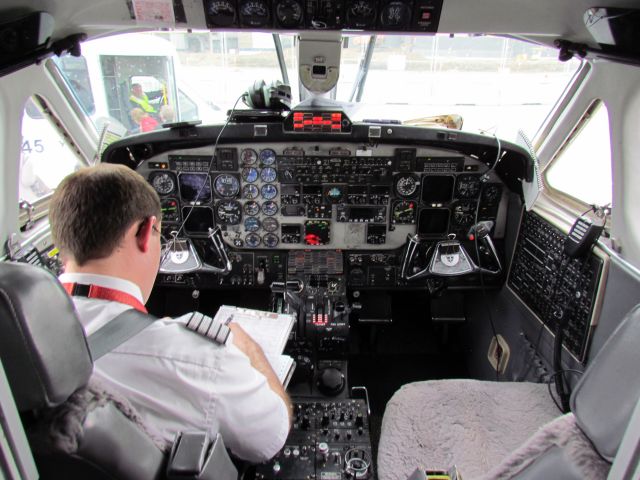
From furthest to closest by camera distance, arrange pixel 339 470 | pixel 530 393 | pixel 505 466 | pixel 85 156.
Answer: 1. pixel 85 156
2. pixel 530 393
3. pixel 339 470
4. pixel 505 466

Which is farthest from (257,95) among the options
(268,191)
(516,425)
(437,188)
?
(516,425)

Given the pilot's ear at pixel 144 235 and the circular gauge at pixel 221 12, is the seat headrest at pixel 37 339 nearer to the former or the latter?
the pilot's ear at pixel 144 235

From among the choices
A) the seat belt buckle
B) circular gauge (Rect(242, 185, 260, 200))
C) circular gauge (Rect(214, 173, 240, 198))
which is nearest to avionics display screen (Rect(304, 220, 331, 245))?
circular gauge (Rect(242, 185, 260, 200))

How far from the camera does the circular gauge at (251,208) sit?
3219 millimetres

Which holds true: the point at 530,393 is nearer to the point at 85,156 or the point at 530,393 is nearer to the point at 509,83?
the point at 85,156

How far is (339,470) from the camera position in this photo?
1.84 m

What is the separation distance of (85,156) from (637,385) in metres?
3.28

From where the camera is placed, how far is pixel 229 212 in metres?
3.24

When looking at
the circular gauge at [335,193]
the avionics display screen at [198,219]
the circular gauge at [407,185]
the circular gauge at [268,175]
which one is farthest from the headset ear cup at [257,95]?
the circular gauge at [407,185]

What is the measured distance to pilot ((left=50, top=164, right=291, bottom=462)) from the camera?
113 centimetres

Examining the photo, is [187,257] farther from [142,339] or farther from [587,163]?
[587,163]

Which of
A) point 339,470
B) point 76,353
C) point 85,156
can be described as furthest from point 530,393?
point 85,156

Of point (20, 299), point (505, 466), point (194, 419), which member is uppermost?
point (20, 299)

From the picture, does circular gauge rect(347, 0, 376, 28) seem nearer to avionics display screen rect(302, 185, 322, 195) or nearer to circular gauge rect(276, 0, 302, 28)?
circular gauge rect(276, 0, 302, 28)
